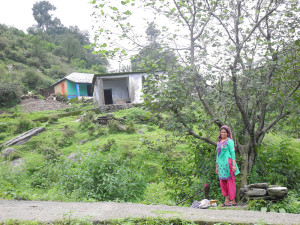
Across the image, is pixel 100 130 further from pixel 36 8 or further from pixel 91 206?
pixel 36 8

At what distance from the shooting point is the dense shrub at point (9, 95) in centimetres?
2781

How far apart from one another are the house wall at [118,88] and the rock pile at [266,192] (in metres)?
20.2

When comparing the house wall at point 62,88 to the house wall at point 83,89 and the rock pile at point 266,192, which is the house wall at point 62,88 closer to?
the house wall at point 83,89

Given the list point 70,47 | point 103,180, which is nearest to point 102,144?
point 103,180

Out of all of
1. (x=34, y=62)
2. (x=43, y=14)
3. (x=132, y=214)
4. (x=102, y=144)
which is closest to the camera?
(x=132, y=214)

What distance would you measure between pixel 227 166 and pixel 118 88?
65.9 ft

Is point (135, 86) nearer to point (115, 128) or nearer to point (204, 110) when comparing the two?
point (115, 128)

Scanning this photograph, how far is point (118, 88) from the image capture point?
2416cm

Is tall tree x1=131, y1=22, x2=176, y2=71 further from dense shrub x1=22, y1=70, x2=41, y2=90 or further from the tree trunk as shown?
dense shrub x1=22, y1=70, x2=41, y2=90

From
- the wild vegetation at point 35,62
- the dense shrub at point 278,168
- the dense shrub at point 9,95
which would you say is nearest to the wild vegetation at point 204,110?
the dense shrub at point 278,168

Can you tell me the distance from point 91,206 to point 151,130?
10.4m

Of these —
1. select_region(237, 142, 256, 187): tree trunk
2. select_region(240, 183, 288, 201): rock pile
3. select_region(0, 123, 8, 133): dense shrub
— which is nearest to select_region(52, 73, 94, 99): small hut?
select_region(0, 123, 8, 133): dense shrub

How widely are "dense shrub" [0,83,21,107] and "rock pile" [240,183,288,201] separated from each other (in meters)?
29.0

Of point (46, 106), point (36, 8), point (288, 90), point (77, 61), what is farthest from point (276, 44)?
point (36, 8)
